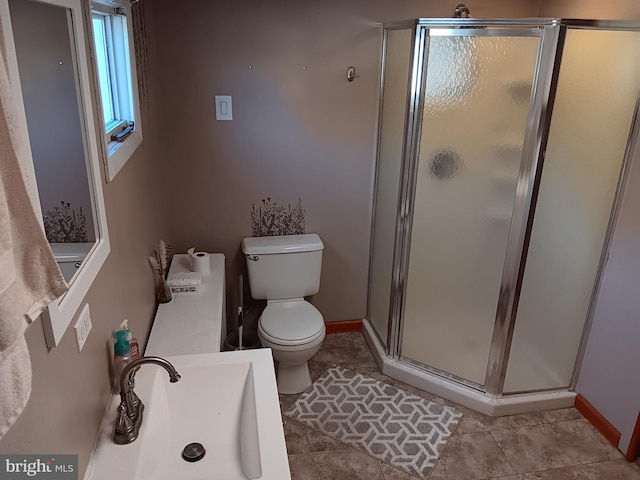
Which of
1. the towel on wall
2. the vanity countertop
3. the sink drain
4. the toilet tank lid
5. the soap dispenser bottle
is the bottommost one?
the sink drain

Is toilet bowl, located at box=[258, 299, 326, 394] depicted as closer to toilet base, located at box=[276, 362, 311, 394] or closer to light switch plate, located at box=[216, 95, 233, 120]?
toilet base, located at box=[276, 362, 311, 394]

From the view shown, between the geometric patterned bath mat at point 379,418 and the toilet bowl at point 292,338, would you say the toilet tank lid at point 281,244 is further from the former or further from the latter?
the geometric patterned bath mat at point 379,418

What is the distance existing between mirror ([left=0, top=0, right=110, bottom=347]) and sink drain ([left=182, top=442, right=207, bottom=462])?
1.81 ft

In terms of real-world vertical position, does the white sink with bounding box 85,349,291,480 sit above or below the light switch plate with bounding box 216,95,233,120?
below

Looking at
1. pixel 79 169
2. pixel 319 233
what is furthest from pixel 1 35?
pixel 319 233

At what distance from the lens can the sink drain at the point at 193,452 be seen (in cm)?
142

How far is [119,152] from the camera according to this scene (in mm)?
1698

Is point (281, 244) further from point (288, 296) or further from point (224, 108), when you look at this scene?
point (224, 108)

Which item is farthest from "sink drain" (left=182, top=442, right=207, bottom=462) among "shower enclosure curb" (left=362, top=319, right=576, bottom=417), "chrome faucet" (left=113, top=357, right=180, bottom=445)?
"shower enclosure curb" (left=362, top=319, right=576, bottom=417)

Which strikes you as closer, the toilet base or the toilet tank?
the toilet base

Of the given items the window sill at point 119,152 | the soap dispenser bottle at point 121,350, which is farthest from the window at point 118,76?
the soap dispenser bottle at point 121,350

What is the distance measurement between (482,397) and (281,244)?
1359 mm

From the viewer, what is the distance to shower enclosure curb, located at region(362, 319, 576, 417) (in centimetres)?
261

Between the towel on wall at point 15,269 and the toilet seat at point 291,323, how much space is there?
192 centimetres
